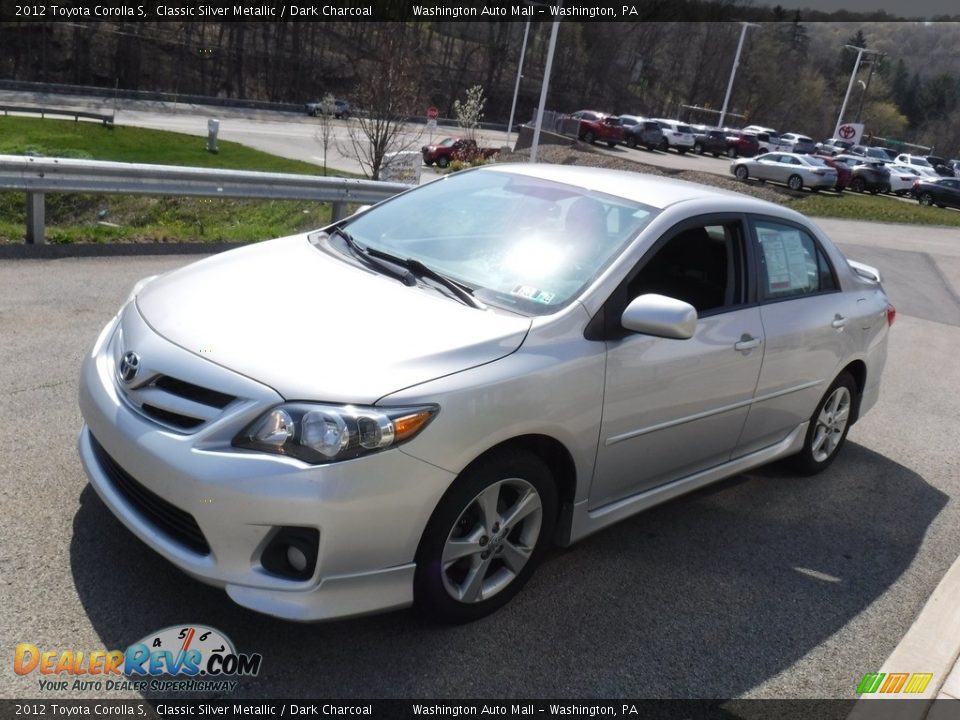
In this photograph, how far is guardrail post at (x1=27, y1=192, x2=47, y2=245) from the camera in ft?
26.5

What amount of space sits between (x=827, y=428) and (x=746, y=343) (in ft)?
5.06

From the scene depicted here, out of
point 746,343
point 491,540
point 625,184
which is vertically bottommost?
point 491,540

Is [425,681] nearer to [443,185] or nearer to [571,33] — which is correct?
[443,185]

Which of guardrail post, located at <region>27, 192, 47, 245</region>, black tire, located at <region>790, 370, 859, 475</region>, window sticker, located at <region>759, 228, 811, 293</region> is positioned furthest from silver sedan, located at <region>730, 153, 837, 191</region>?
window sticker, located at <region>759, 228, 811, 293</region>

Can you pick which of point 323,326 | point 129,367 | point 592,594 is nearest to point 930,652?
point 592,594

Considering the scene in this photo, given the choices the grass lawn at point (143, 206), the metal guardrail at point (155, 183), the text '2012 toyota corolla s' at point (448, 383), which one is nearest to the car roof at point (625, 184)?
the text '2012 toyota corolla s' at point (448, 383)

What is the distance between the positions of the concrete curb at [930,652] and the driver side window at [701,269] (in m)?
1.67

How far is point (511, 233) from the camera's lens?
4.09 meters

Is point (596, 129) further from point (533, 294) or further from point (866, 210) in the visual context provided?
point (533, 294)

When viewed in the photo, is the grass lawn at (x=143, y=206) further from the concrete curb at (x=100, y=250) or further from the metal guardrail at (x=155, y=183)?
the metal guardrail at (x=155, y=183)

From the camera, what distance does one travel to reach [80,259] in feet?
26.2

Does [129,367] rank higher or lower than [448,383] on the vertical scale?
lower

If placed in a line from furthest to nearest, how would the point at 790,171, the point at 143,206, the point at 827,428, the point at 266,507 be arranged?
the point at 790,171, the point at 143,206, the point at 827,428, the point at 266,507

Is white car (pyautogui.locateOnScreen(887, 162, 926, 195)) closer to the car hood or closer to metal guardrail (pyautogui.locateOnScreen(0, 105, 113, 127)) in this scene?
metal guardrail (pyautogui.locateOnScreen(0, 105, 113, 127))
